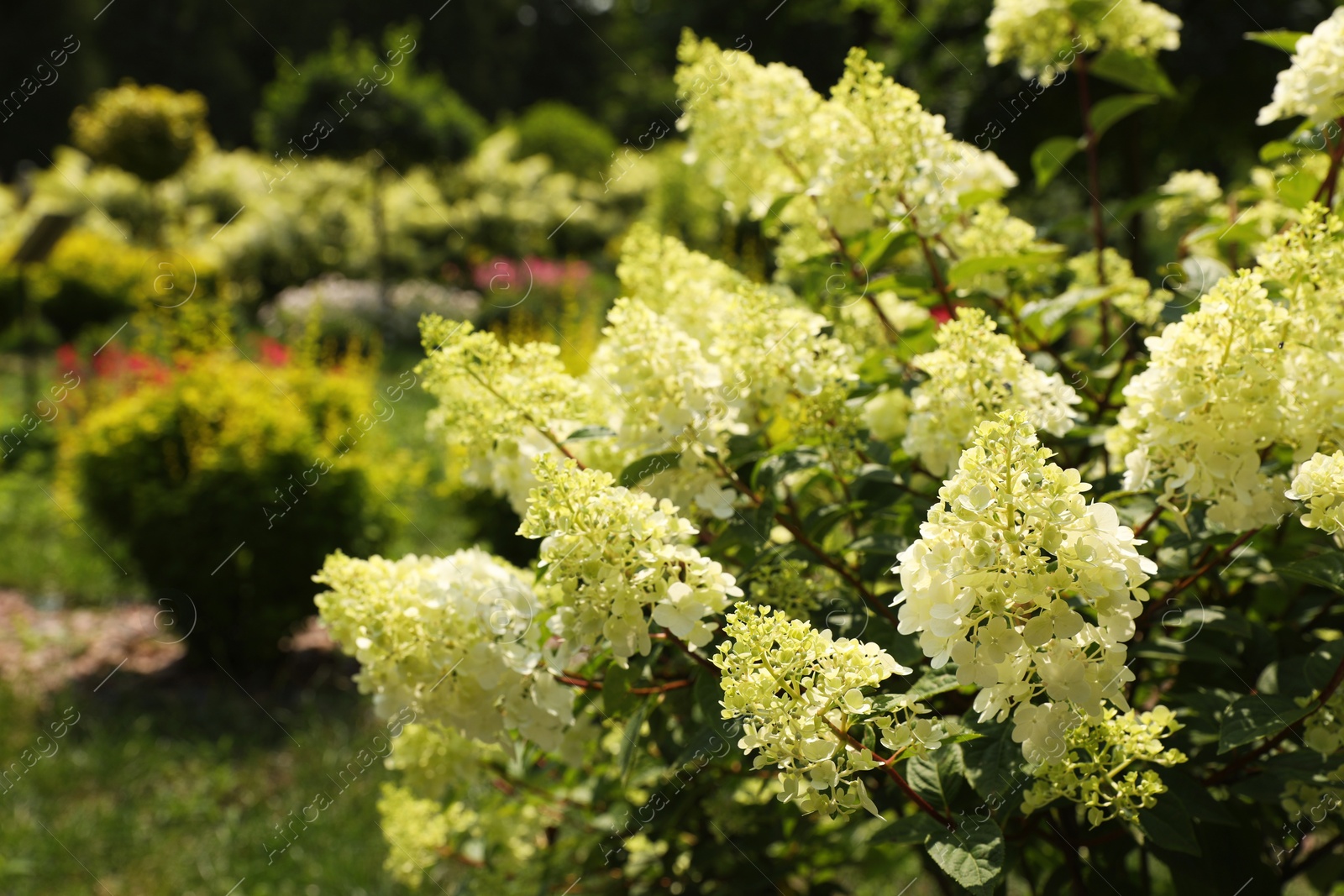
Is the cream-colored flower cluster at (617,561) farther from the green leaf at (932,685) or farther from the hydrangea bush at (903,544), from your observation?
the green leaf at (932,685)

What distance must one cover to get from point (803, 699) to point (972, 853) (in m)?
0.28

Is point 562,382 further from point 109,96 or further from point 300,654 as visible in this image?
point 109,96

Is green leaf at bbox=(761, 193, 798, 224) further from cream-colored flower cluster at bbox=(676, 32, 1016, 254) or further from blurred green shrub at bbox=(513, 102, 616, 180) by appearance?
blurred green shrub at bbox=(513, 102, 616, 180)

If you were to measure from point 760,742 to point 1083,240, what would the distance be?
15052 mm

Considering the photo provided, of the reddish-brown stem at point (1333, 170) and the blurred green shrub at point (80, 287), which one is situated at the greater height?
the reddish-brown stem at point (1333, 170)

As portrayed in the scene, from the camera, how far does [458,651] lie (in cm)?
143

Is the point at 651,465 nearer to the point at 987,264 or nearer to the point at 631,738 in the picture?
the point at 631,738

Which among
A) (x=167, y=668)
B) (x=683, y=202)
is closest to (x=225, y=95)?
(x=683, y=202)

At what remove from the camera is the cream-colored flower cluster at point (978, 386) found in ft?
4.47

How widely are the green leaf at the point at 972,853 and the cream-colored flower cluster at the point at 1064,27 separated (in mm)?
1447

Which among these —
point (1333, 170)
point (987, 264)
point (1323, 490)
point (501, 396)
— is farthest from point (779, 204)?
point (1323, 490)

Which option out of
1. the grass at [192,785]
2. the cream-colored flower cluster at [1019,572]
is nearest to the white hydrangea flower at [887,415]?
the cream-colored flower cluster at [1019,572]

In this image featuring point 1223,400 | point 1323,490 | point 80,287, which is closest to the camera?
point 1323,490

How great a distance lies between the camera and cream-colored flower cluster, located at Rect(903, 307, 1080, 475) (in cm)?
136
